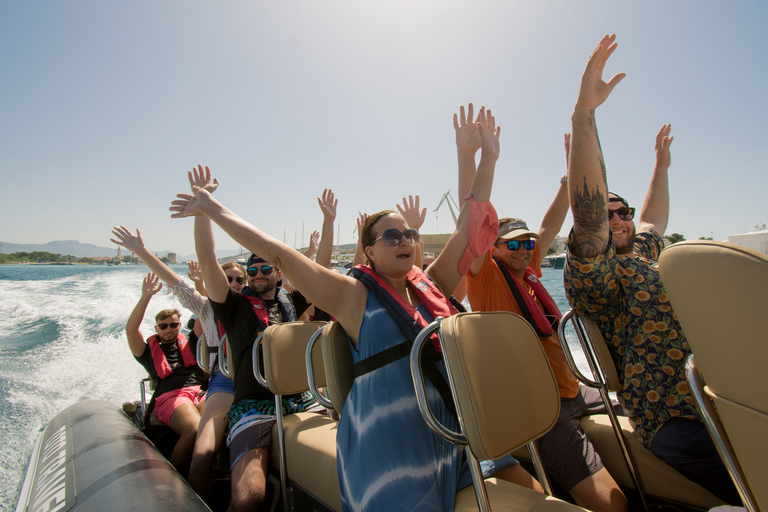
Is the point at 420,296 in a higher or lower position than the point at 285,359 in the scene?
higher

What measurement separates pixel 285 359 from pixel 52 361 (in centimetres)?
780

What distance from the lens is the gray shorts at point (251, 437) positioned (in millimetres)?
2207

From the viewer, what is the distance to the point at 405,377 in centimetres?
139

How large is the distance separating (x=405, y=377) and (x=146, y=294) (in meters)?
3.87

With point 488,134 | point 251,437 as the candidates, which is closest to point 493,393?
point 488,134

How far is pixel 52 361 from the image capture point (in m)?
7.16

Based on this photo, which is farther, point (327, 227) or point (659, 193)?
point (327, 227)

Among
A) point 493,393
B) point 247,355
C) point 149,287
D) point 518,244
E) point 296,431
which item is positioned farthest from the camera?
point 149,287

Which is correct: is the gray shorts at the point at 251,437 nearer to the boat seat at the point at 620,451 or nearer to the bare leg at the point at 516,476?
the bare leg at the point at 516,476

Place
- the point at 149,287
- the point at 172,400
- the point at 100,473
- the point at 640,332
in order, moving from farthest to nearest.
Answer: the point at 149,287 → the point at 172,400 → the point at 100,473 → the point at 640,332

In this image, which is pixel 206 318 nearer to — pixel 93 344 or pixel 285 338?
pixel 285 338

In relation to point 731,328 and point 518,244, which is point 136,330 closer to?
point 518,244

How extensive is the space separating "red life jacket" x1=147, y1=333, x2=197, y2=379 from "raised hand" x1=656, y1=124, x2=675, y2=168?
191 inches

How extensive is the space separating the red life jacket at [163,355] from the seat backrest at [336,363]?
3.07 metres
